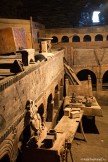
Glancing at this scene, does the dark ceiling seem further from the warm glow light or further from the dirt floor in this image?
the dirt floor

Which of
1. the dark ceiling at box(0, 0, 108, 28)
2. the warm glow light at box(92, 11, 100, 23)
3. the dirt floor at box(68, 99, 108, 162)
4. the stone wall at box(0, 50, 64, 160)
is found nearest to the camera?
the stone wall at box(0, 50, 64, 160)

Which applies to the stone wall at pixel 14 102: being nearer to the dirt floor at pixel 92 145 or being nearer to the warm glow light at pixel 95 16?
the dirt floor at pixel 92 145

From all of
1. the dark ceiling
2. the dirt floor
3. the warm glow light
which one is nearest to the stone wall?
the dirt floor

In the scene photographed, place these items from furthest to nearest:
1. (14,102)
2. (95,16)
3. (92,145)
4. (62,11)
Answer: (95,16) → (62,11) → (92,145) → (14,102)

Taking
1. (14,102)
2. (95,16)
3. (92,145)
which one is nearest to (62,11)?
(95,16)

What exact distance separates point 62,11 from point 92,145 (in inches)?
674

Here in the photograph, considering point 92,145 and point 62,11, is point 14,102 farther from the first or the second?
point 62,11

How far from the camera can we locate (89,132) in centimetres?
1377

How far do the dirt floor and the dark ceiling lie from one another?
45.4ft

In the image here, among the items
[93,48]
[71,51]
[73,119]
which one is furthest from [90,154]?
[93,48]

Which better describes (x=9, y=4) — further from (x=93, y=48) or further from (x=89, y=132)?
(x=89, y=132)

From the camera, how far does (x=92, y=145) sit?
1210 centimetres

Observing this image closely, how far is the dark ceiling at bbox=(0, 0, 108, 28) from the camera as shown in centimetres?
2497

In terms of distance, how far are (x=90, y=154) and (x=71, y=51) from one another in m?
10.6
